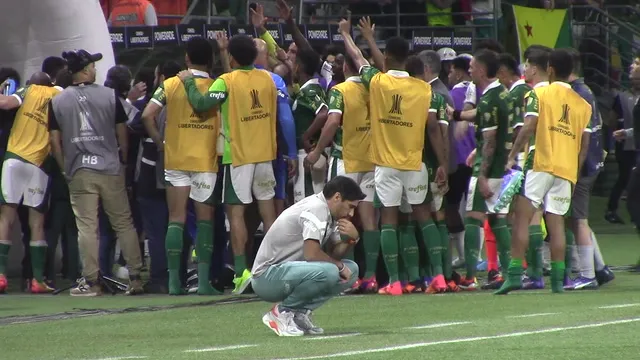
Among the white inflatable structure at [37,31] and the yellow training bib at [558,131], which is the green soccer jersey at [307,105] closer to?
the yellow training bib at [558,131]

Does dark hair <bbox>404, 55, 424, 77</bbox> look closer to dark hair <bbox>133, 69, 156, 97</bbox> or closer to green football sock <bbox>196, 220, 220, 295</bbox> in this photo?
green football sock <bbox>196, 220, 220, 295</bbox>

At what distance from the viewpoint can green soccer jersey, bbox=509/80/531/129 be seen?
14.2 m

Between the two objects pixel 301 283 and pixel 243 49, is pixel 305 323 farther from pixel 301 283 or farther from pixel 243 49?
pixel 243 49

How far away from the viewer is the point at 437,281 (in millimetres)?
14430

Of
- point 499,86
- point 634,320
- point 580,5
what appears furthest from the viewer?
point 580,5

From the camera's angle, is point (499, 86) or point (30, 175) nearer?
point (499, 86)

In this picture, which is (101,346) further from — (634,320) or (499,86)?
(499,86)

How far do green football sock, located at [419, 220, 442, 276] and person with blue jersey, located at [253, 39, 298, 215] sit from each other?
142 cm

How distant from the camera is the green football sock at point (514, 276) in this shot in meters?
13.7

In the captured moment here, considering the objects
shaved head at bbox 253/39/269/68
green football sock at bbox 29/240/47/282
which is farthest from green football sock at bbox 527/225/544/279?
green football sock at bbox 29/240/47/282

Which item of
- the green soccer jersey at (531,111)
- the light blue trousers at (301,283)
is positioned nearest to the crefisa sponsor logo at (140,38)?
the green soccer jersey at (531,111)

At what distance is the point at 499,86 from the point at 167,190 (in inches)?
129

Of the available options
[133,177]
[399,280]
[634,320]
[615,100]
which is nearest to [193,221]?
[133,177]

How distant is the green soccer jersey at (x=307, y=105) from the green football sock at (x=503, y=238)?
77.8 inches
